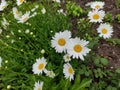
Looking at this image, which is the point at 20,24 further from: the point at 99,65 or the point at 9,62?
the point at 99,65

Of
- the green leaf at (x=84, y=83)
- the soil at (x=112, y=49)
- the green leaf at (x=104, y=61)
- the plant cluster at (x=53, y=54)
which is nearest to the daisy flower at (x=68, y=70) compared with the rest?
the plant cluster at (x=53, y=54)

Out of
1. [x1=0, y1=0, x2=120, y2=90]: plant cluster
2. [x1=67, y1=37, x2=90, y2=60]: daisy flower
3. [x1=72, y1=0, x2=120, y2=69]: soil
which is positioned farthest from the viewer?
[x1=72, y1=0, x2=120, y2=69]: soil

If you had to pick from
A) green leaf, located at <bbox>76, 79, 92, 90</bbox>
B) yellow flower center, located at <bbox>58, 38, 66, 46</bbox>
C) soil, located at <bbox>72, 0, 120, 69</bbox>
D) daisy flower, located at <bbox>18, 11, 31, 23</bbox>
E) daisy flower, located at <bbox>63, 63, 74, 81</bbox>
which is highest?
daisy flower, located at <bbox>18, 11, 31, 23</bbox>

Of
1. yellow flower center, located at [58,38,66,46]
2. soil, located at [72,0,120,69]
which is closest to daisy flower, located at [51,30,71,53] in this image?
yellow flower center, located at [58,38,66,46]

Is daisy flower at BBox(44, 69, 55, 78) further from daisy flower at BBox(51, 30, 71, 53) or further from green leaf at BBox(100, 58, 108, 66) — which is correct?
green leaf at BBox(100, 58, 108, 66)

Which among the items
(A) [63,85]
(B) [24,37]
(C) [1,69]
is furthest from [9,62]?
(A) [63,85]

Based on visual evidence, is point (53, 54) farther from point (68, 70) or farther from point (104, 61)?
point (104, 61)

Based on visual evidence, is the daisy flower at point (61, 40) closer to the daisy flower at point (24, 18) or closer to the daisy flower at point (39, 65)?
the daisy flower at point (39, 65)
